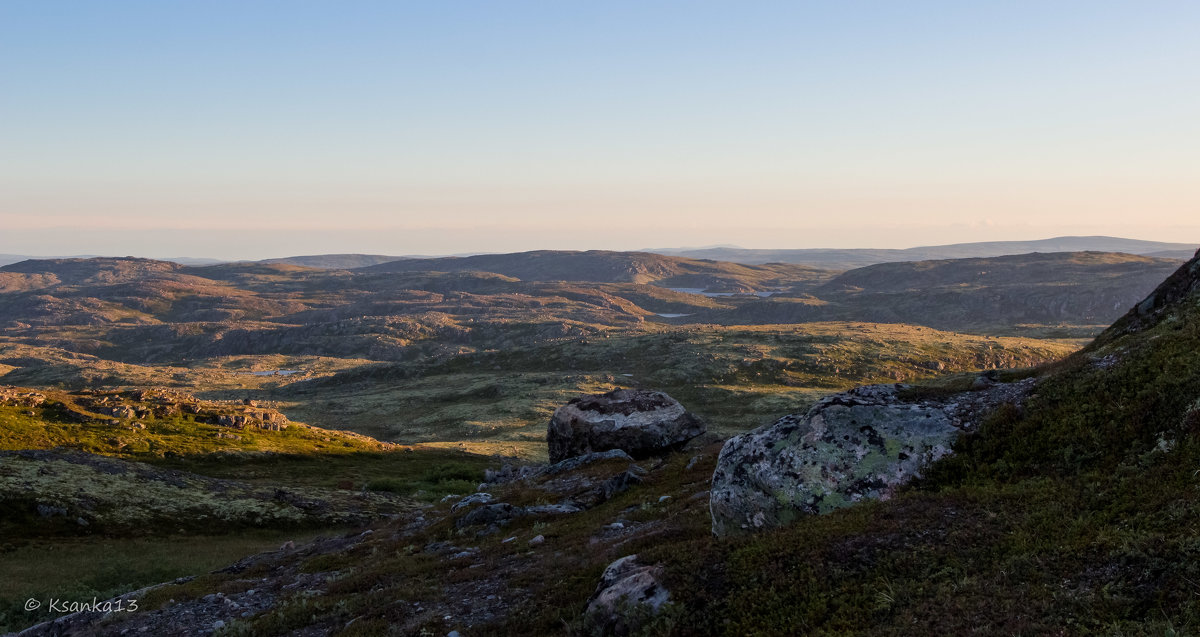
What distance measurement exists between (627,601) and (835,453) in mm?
6810

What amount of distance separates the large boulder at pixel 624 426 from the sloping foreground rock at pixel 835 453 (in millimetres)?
31059

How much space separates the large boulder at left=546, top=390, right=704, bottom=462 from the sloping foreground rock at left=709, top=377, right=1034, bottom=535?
3106 centimetres

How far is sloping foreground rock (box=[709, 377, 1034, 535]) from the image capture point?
52.2ft

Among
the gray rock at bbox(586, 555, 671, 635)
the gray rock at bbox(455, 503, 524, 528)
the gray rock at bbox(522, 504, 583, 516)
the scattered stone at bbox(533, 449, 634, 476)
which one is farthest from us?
the scattered stone at bbox(533, 449, 634, 476)

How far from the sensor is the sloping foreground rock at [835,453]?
1591cm

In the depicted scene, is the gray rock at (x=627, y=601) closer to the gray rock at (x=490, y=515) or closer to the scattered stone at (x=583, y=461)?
the gray rock at (x=490, y=515)

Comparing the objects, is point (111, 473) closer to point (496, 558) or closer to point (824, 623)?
point (496, 558)

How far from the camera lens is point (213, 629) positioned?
20.1 metres

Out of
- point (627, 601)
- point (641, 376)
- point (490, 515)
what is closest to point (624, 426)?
point (490, 515)

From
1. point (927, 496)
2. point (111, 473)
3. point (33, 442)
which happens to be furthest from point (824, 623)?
point (33, 442)

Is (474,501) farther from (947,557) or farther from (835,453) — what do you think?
(947,557)

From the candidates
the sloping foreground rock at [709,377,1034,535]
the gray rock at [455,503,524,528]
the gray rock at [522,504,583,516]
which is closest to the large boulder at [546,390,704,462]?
the gray rock at [522,504,583,516]

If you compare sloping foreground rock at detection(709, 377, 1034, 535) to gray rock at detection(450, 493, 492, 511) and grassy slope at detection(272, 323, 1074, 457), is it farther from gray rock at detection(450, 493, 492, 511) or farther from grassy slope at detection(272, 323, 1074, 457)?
grassy slope at detection(272, 323, 1074, 457)

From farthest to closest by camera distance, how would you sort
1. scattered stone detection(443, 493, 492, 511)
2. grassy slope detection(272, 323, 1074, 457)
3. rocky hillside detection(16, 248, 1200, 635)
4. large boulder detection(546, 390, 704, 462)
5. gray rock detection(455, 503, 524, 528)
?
grassy slope detection(272, 323, 1074, 457) → large boulder detection(546, 390, 704, 462) → scattered stone detection(443, 493, 492, 511) → gray rock detection(455, 503, 524, 528) → rocky hillside detection(16, 248, 1200, 635)
